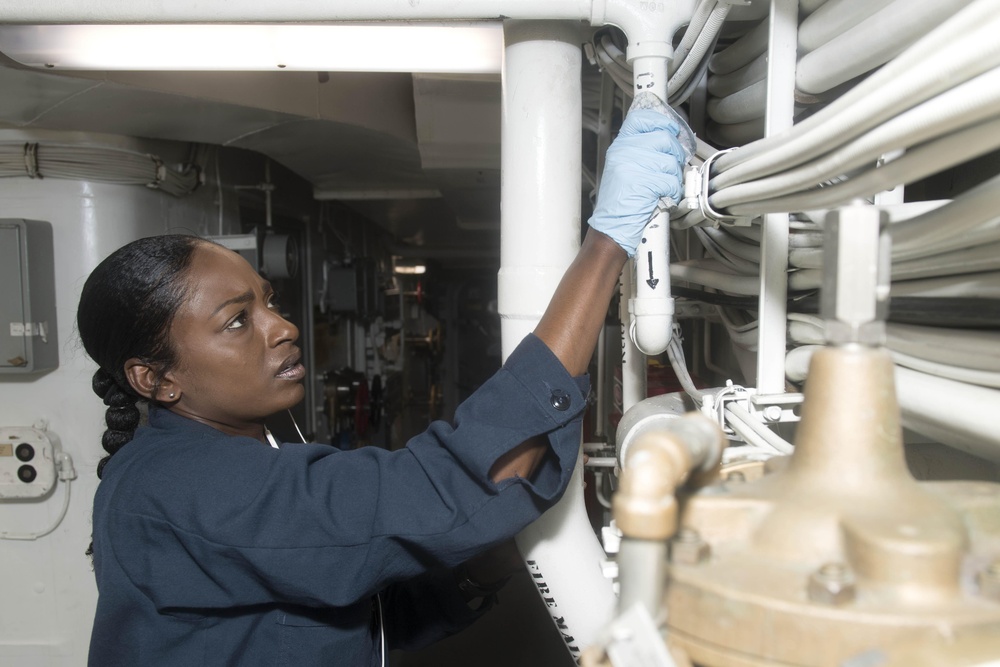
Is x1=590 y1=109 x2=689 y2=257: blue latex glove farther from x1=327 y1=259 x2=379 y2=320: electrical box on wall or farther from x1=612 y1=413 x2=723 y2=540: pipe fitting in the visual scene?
x1=327 y1=259 x2=379 y2=320: electrical box on wall

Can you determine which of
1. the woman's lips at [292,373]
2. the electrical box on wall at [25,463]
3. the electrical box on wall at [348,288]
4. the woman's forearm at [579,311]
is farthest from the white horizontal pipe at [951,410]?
the electrical box on wall at [348,288]

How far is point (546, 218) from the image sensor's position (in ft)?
2.96

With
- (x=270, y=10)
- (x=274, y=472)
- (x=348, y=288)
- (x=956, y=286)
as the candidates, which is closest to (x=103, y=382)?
(x=274, y=472)

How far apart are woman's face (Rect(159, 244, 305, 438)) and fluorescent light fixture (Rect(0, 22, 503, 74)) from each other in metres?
0.33

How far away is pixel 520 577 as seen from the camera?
361 cm

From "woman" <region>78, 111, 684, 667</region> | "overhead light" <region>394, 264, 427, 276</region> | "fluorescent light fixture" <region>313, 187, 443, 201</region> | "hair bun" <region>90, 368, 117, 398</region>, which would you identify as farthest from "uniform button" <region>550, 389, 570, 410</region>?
"overhead light" <region>394, 264, 427, 276</region>

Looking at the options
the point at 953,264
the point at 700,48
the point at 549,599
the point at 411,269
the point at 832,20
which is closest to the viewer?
the point at 953,264

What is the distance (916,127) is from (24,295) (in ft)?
7.34

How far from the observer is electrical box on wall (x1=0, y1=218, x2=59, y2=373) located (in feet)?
6.18

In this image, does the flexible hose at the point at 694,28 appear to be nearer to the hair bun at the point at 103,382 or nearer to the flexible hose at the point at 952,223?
the flexible hose at the point at 952,223

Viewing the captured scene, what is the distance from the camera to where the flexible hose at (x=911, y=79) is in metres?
0.34

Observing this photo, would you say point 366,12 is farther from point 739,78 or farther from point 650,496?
point 650,496

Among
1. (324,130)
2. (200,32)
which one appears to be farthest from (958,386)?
(324,130)

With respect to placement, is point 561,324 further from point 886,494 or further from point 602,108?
point 602,108
